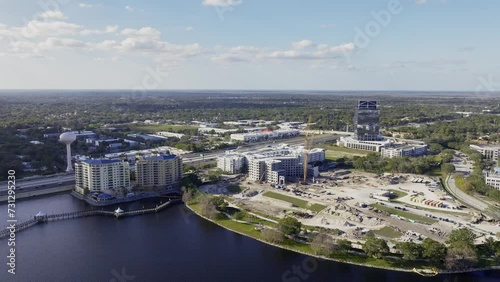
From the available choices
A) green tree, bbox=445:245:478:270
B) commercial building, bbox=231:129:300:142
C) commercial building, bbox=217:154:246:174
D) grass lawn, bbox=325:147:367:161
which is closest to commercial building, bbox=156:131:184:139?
commercial building, bbox=231:129:300:142

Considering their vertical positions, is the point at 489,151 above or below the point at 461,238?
above

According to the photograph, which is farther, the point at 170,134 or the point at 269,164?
the point at 170,134

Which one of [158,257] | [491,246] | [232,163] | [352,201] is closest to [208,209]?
[158,257]

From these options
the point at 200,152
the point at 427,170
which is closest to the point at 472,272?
the point at 427,170

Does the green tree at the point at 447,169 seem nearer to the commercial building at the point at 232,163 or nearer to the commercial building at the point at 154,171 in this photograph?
the commercial building at the point at 232,163

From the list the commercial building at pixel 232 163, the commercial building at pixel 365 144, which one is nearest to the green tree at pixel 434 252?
the commercial building at pixel 232 163

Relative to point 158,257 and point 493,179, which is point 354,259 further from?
point 493,179

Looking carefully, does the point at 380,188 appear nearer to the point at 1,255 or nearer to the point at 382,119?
the point at 1,255
